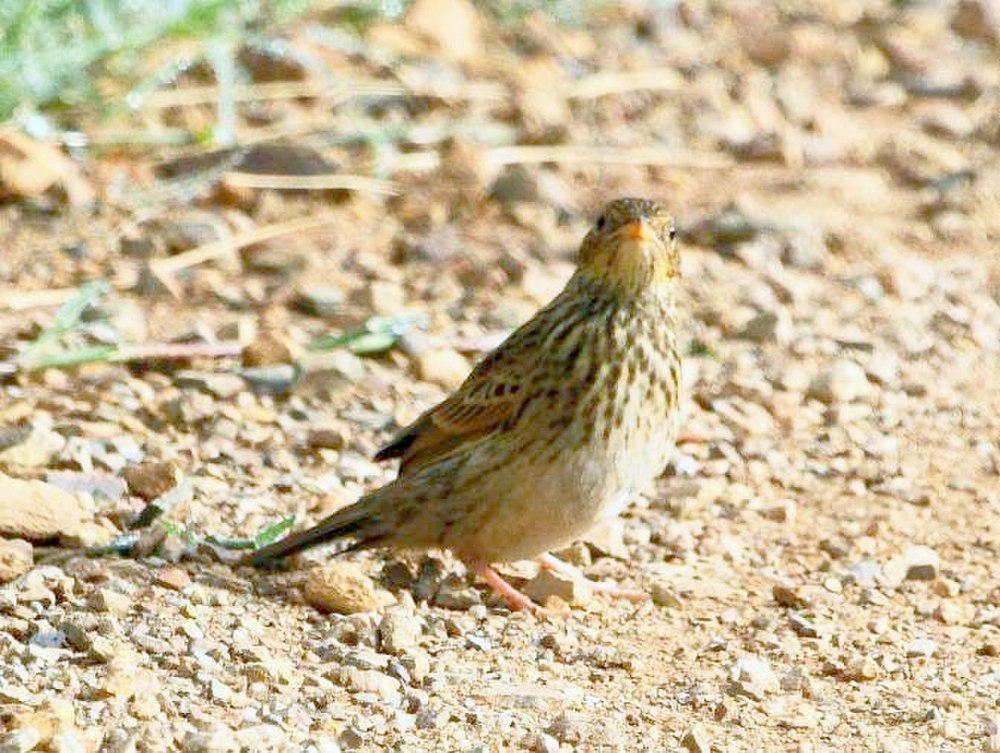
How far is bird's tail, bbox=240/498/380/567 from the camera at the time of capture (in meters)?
5.69

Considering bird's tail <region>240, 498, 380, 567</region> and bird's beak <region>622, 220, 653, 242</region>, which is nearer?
bird's tail <region>240, 498, 380, 567</region>

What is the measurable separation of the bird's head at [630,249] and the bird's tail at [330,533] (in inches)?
34.2

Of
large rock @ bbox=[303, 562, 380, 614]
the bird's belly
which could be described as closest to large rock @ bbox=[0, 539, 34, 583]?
large rock @ bbox=[303, 562, 380, 614]

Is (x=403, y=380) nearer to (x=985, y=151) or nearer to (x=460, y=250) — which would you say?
(x=460, y=250)

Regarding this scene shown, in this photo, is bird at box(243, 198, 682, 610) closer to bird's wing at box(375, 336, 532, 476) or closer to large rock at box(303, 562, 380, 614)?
bird's wing at box(375, 336, 532, 476)

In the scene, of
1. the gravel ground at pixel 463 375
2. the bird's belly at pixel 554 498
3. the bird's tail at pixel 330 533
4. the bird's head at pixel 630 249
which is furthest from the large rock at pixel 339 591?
the bird's head at pixel 630 249

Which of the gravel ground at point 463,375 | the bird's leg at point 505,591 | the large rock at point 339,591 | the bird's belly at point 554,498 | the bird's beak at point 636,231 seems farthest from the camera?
the bird's beak at point 636,231

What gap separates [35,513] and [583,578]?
1442 mm

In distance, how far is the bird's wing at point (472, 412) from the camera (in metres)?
5.77

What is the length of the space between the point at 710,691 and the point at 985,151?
5.86 metres

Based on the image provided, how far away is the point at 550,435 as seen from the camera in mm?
5652

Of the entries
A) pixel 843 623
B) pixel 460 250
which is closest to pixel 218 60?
pixel 460 250

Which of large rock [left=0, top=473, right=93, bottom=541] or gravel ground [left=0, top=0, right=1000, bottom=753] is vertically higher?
gravel ground [left=0, top=0, right=1000, bottom=753]

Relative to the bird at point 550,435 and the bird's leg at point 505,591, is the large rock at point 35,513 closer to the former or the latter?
the bird at point 550,435
